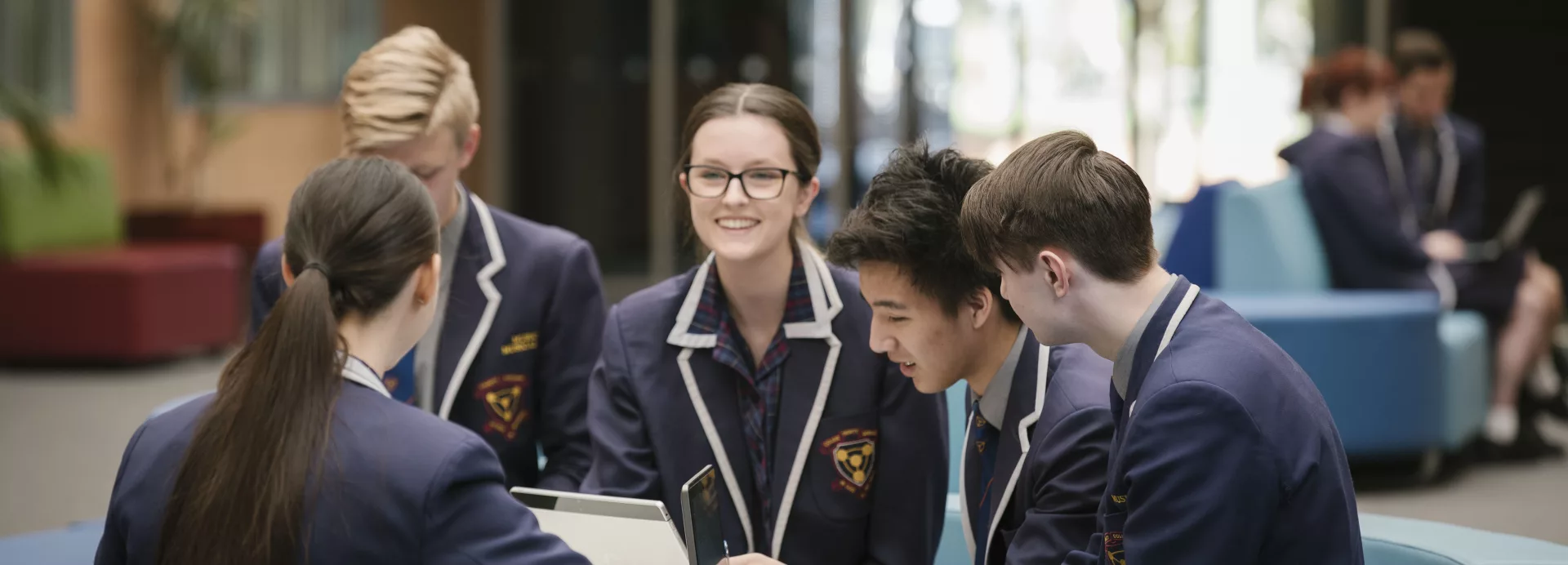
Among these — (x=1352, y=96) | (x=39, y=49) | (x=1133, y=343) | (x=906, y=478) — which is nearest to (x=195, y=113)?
(x=39, y=49)

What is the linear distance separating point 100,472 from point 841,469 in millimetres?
3826

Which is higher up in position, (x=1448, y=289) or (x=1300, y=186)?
(x=1300, y=186)

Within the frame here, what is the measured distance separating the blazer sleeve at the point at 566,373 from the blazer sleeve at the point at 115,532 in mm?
910

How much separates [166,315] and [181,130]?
1.94m

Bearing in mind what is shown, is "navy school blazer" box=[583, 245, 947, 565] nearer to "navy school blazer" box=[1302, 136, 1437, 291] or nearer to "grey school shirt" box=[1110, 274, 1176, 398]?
"grey school shirt" box=[1110, 274, 1176, 398]

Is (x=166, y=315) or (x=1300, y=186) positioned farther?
(x=166, y=315)

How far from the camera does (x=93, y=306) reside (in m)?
7.18

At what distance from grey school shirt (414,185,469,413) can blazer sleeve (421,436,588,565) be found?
877 mm

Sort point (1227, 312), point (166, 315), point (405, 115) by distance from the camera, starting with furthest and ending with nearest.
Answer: point (166, 315) → point (405, 115) → point (1227, 312)

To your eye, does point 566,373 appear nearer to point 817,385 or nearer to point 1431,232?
point 817,385

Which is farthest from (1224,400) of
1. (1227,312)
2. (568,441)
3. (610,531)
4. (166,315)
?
(166,315)

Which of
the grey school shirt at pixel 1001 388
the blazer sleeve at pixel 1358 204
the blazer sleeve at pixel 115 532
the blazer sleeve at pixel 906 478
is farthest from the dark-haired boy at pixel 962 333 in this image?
the blazer sleeve at pixel 1358 204

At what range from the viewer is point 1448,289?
5266 millimetres

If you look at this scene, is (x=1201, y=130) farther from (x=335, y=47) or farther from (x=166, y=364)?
(x=166, y=364)
